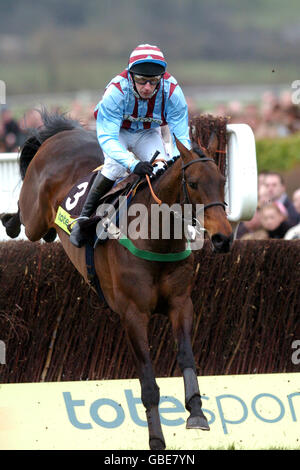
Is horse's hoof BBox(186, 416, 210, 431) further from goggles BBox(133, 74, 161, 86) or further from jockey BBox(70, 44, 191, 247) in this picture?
goggles BBox(133, 74, 161, 86)

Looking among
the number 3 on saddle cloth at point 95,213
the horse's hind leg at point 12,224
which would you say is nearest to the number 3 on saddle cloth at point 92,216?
the number 3 on saddle cloth at point 95,213

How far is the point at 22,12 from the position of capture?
111ft

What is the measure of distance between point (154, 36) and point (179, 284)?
26.5m

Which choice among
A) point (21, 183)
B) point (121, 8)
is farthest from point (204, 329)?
point (121, 8)

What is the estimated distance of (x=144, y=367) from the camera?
494 cm

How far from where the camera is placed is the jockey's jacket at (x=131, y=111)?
5230 mm

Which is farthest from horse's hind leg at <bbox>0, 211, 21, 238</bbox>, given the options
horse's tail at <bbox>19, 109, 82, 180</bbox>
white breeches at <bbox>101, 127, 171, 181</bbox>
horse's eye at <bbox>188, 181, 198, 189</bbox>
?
horse's eye at <bbox>188, 181, 198, 189</bbox>

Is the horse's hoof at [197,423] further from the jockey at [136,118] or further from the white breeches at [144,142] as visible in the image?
the white breeches at [144,142]

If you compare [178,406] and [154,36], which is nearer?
[178,406]

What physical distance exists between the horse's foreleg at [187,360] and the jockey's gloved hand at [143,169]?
0.78 meters

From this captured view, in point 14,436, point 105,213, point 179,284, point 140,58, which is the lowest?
point 14,436

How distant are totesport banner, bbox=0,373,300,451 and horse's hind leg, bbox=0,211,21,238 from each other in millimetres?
1585

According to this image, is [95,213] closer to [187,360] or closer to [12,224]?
[187,360]
